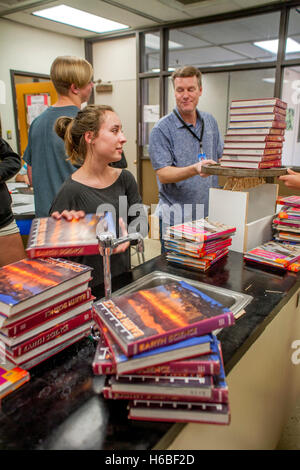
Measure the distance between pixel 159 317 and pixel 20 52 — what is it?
5.35m

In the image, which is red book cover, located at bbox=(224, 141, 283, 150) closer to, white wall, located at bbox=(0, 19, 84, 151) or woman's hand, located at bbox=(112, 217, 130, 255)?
woman's hand, located at bbox=(112, 217, 130, 255)

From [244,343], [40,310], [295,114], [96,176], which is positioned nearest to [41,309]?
[40,310]

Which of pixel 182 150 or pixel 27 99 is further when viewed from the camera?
pixel 27 99

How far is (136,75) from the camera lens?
216 inches

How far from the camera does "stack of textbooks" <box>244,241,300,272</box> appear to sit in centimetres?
158

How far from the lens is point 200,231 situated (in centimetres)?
162

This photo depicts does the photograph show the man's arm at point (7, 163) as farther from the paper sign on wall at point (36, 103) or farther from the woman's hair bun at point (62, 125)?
the paper sign on wall at point (36, 103)

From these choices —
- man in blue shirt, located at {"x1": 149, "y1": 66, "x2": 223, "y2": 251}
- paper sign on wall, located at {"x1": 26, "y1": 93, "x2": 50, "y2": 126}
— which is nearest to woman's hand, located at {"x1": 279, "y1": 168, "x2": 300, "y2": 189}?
man in blue shirt, located at {"x1": 149, "y1": 66, "x2": 223, "y2": 251}

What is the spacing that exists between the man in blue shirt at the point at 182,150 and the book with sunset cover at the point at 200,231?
0.55 m

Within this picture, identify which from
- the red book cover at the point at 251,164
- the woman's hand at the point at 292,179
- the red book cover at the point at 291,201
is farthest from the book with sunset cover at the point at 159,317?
the red book cover at the point at 291,201

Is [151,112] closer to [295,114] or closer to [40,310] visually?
[295,114]

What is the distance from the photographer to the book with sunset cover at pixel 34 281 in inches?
32.2
